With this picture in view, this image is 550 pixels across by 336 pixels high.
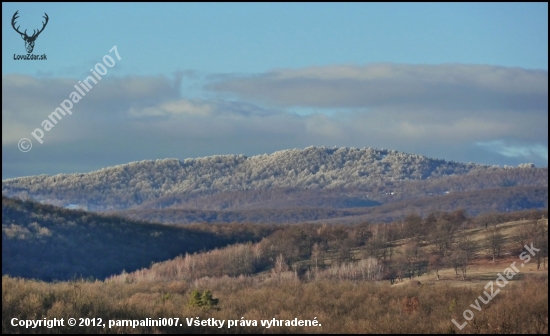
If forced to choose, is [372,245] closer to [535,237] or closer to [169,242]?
[535,237]

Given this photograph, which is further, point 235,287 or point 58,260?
point 58,260

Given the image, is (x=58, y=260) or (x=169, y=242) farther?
(x=169, y=242)

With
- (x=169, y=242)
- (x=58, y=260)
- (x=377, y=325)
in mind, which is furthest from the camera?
(x=169, y=242)

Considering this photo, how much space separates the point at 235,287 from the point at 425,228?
43790mm

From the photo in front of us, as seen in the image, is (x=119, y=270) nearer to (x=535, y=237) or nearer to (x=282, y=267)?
(x=282, y=267)

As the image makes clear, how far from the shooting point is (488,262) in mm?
63562

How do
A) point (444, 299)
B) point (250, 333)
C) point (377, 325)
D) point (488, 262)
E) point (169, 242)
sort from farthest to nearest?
point (169, 242) < point (488, 262) < point (444, 299) < point (377, 325) < point (250, 333)

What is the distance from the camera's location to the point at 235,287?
44.2 m

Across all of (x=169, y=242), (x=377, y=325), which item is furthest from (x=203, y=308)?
(x=169, y=242)

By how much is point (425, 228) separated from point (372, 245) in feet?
34.6

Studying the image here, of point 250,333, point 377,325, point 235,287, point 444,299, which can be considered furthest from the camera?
point 235,287

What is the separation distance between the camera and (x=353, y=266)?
6769cm

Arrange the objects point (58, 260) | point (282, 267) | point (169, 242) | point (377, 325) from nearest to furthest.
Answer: point (377, 325) → point (282, 267) → point (58, 260) → point (169, 242)

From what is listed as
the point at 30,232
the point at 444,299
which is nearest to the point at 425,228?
the point at 30,232
